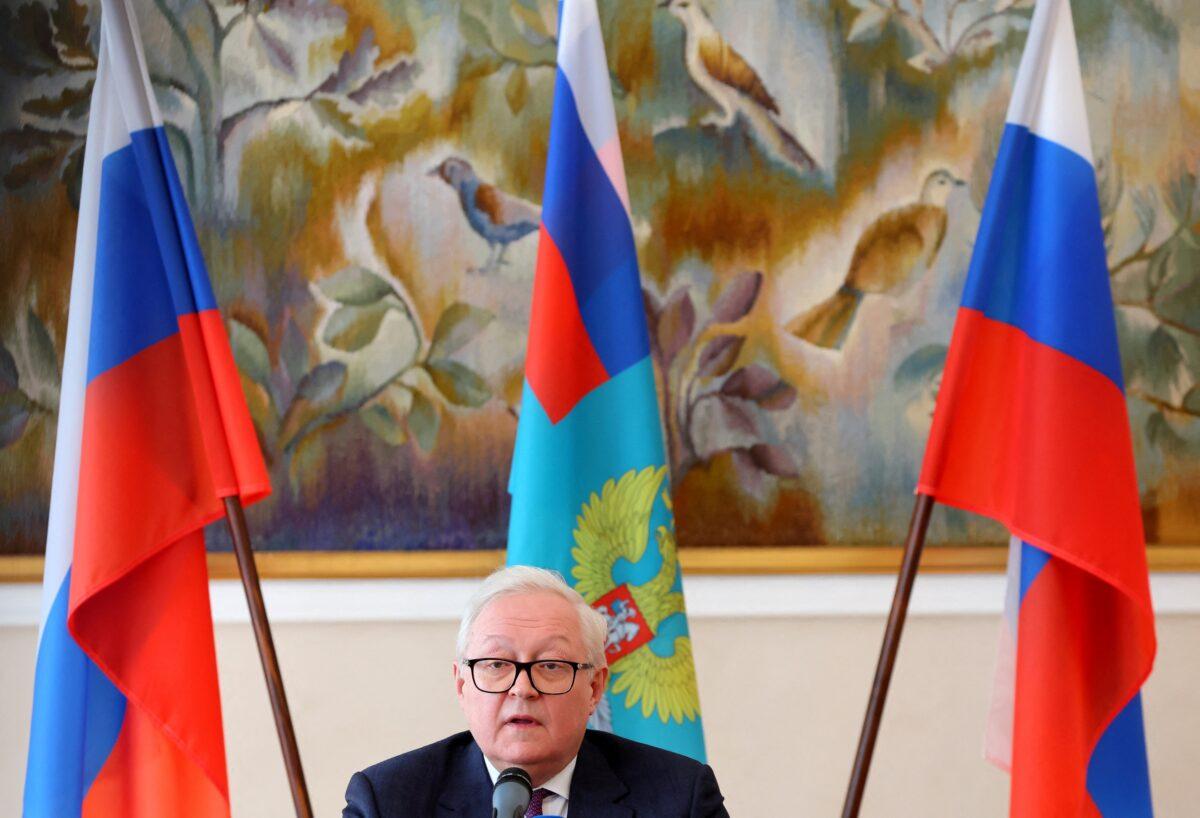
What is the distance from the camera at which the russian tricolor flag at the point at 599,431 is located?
275 centimetres

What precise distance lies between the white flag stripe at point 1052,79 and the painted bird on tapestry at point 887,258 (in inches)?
17.2

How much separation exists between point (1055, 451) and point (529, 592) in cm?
120

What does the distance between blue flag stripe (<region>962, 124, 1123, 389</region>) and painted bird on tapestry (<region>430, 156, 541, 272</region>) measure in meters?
1.09

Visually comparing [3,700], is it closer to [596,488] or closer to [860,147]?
[596,488]

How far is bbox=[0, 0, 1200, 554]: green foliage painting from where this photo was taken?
3.12m

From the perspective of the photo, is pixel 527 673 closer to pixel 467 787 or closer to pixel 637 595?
pixel 467 787

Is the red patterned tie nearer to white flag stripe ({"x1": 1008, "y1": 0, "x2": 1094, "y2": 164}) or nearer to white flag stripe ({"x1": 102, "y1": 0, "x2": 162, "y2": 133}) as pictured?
white flag stripe ({"x1": 102, "y1": 0, "x2": 162, "y2": 133})

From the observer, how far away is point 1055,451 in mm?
2615

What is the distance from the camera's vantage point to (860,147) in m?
3.17

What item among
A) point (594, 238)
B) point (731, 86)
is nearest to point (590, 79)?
point (594, 238)

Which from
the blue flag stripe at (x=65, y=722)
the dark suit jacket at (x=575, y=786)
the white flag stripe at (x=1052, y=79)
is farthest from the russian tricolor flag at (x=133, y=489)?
the white flag stripe at (x=1052, y=79)

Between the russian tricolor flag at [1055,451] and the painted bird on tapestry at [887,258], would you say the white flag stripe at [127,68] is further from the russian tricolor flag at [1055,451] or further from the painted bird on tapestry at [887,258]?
the russian tricolor flag at [1055,451]

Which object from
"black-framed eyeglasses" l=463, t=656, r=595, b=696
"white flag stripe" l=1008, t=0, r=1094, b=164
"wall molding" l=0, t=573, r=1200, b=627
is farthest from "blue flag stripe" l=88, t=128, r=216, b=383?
"white flag stripe" l=1008, t=0, r=1094, b=164

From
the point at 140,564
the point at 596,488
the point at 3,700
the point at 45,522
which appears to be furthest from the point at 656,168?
the point at 3,700
